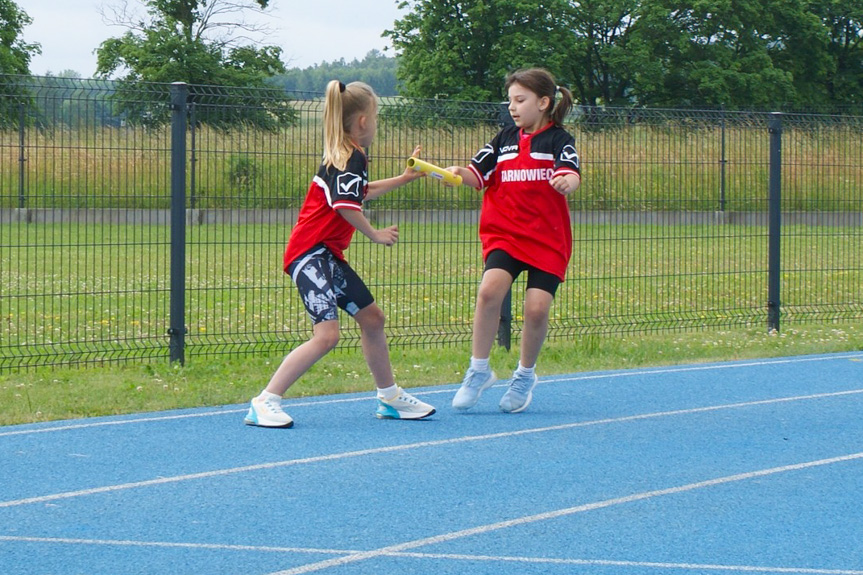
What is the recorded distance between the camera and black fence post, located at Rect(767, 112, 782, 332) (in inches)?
447

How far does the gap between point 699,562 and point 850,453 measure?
2.23 meters

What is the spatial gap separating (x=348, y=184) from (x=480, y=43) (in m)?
49.6

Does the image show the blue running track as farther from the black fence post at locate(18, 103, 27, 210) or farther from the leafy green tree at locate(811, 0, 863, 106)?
the leafy green tree at locate(811, 0, 863, 106)

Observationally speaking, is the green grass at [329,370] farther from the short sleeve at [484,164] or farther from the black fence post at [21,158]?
the short sleeve at [484,164]

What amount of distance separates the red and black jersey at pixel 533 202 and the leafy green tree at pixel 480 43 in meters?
46.0

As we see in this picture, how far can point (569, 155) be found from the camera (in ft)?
22.4

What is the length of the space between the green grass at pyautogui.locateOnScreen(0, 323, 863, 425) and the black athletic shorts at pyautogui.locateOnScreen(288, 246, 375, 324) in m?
1.14

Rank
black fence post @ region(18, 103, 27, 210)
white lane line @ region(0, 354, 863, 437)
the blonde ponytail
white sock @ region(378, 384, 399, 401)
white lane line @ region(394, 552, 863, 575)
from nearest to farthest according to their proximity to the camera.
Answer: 1. white lane line @ region(394, 552, 863, 575)
2. the blonde ponytail
3. white lane line @ region(0, 354, 863, 437)
4. white sock @ region(378, 384, 399, 401)
5. black fence post @ region(18, 103, 27, 210)

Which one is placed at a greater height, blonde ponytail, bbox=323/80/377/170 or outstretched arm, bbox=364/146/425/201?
blonde ponytail, bbox=323/80/377/170

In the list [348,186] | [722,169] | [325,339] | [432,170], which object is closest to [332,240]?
[348,186]

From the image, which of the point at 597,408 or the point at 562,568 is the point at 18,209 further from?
the point at 562,568

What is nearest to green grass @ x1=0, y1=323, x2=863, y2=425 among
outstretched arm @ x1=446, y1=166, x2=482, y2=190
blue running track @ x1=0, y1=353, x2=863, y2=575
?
blue running track @ x1=0, y1=353, x2=863, y2=575

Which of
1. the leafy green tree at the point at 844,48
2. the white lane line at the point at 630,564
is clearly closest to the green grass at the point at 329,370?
the white lane line at the point at 630,564

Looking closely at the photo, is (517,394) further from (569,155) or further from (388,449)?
(569,155)
